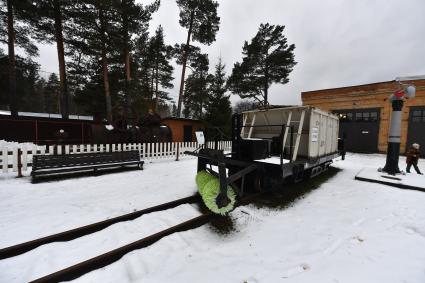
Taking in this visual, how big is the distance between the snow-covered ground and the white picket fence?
1.33 meters

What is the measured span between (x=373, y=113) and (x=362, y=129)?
1.54m

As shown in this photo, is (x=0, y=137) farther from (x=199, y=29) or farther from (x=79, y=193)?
(x=199, y=29)

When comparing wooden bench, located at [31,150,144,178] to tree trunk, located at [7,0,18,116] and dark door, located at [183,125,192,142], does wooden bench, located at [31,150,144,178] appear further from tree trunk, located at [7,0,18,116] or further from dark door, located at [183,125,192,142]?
tree trunk, located at [7,0,18,116]

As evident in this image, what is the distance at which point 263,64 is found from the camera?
23625 mm

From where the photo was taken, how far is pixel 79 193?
561 cm

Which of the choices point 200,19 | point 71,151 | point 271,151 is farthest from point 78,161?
point 200,19

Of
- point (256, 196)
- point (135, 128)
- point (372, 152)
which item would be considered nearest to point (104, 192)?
point (256, 196)

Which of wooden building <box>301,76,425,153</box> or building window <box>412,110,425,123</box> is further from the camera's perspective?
wooden building <box>301,76,425,153</box>

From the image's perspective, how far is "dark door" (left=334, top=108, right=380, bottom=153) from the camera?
16734 millimetres

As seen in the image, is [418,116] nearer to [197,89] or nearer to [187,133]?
[187,133]

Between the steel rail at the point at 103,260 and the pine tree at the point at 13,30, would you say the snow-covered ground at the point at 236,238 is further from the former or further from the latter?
the pine tree at the point at 13,30

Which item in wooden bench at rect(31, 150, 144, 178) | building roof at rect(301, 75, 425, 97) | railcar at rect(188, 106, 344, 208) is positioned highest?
building roof at rect(301, 75, 425, 97)

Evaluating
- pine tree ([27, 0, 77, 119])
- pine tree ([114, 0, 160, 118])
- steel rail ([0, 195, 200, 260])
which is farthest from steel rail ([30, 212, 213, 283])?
pine tree ([27, 0, 77, 119])

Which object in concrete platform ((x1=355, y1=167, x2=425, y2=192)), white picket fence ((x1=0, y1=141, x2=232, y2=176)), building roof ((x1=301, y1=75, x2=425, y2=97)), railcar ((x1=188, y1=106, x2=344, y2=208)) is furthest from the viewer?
building roof ((x1=301, y1=75, x2=425, y2=97))
